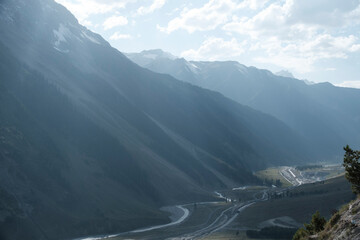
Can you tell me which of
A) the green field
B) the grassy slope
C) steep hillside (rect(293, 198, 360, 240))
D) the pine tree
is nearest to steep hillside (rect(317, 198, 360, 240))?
steep hillside (rect(293, 198, 360, 240))

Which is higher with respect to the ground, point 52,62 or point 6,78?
point 52,62

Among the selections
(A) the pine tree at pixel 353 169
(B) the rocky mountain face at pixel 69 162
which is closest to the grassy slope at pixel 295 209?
(B) the rocky mountain face at pixel 69 162

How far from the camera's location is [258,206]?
135500 millimetres

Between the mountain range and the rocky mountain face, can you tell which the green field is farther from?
the rocky mountain face

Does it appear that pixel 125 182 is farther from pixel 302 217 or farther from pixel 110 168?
pixel 302 217

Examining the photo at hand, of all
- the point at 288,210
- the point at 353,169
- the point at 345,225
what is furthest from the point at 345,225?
the point at 288,210

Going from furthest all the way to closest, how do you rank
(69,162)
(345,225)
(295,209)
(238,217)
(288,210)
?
(69,162) → (238,217) → (288,210) → (295,209) → (345,225)

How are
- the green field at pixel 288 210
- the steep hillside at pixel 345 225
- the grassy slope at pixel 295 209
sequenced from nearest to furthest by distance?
the steep hillside at pixel 345 225 < the green field at pixel 288 210 < the grassy slope at pixel 295 209

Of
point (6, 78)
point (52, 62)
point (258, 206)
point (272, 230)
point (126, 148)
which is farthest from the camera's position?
point (52, 62)

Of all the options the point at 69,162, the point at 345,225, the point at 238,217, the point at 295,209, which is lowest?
the point at 238,217

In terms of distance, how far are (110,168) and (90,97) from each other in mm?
51849

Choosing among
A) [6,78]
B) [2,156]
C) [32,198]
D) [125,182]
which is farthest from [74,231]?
[6,78]

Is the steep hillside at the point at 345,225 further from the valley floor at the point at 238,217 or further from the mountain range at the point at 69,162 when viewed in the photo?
the mountain range at the point at 69,162

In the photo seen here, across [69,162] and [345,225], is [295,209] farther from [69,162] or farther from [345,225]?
[345,225]
